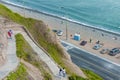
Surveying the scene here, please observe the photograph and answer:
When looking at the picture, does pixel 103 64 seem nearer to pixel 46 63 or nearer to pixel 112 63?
pixel 112 63

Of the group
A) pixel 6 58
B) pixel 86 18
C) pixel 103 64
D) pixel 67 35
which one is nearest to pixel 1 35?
pixel 6 58

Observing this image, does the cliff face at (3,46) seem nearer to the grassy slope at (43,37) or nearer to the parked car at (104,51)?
the grassy slope at (43,37)

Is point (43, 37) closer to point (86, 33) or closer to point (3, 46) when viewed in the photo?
point (3, 46)

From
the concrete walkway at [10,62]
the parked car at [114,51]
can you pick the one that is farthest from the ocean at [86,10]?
the concrete walkway at [10,62]

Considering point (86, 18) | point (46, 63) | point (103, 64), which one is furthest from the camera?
point (86, 18)

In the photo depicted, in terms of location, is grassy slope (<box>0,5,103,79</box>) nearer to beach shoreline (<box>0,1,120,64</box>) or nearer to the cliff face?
the cliff face
